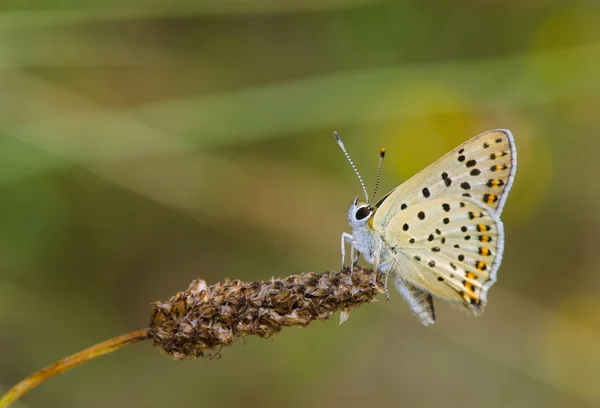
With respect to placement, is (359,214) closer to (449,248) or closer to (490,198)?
(449,248)

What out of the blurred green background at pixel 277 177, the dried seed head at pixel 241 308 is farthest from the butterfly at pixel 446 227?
the blurred green background at pixel 277 177

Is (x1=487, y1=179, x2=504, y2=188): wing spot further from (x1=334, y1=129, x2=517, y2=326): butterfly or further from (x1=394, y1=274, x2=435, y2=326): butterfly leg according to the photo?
(x1=394, y1=274, x2=435, y2=326): butterfly leg

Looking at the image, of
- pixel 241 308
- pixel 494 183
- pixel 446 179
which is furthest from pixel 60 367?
pixel 494 183

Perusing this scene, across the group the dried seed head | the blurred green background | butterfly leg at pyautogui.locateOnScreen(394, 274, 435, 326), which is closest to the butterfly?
butterfly leg at pyautogui.locateOnScreen(394, 274, 435, 326)

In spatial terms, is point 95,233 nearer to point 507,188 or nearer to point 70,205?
point 70,205

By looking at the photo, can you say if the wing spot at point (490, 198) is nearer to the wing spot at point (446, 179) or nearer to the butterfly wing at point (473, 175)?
the butterfly wing at point (473, 175)
